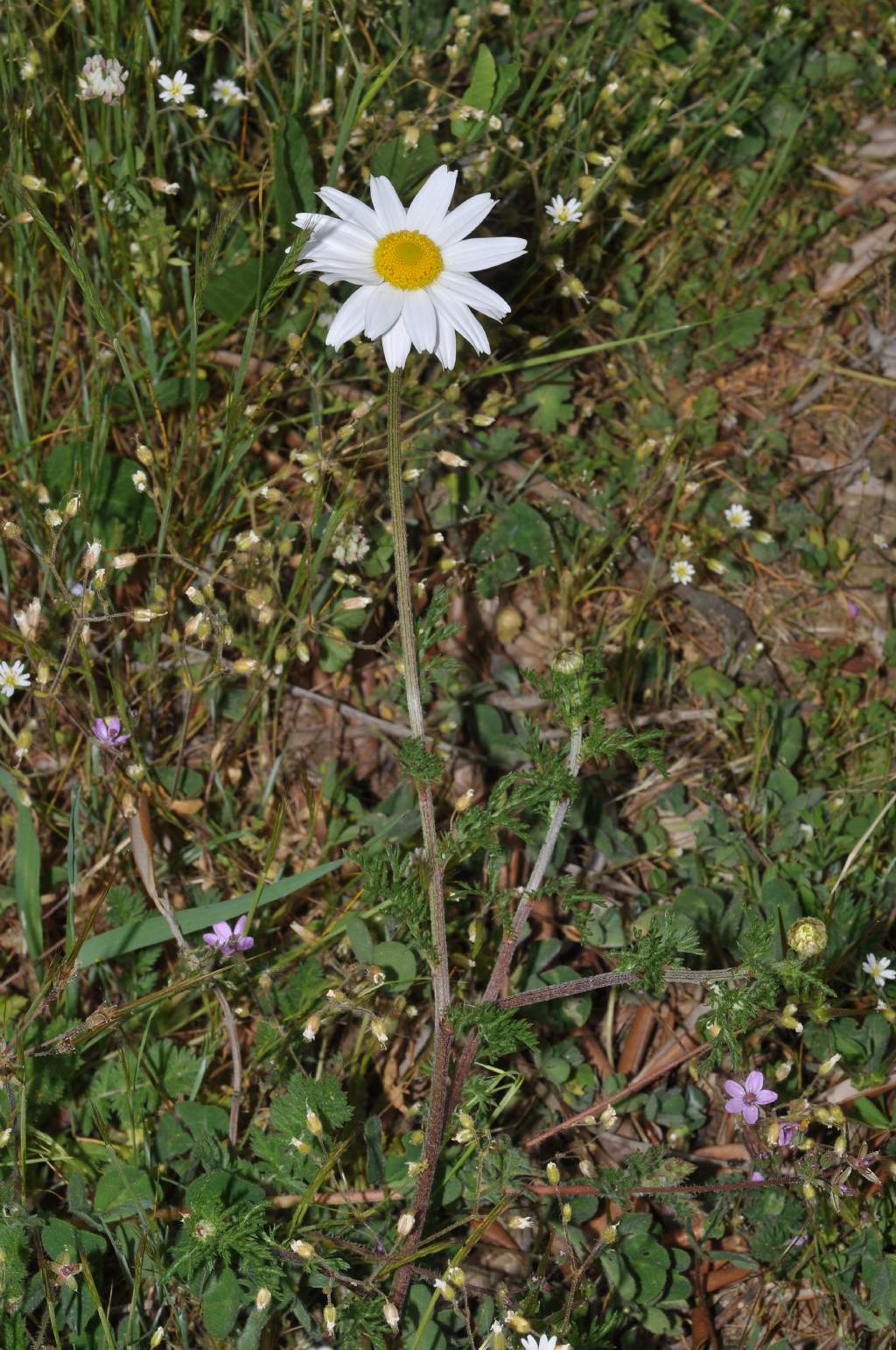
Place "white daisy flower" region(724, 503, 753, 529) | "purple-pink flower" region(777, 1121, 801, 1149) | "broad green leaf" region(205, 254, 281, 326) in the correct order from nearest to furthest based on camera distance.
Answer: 1. "purple-pink flower" region(777, 1121, 801, 1149)
2. "broad green leaf" region(205, 254, 281, 326)
3. "white daisy flower" region(724, 503, 753, 529)

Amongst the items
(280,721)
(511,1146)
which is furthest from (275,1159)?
(280,721)

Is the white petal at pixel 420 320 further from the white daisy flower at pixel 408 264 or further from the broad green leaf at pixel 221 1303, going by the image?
the broad green leaf at pixel 221 1303

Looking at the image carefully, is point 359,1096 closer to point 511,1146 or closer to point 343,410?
point 511,1146

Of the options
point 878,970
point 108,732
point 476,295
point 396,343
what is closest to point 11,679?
point 108,732

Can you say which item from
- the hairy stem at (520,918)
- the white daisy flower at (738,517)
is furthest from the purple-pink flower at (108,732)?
the white daisy flower at (738,517)

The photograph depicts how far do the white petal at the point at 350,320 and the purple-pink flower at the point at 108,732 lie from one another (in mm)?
931

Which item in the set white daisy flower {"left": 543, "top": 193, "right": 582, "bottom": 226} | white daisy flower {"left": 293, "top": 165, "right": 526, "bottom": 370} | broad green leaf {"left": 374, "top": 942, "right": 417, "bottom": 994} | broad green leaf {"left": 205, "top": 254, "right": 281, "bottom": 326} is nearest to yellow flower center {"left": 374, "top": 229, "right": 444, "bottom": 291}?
white daisy flower {"left": 293, "top": 165, "right": 526, "bottom": 370}

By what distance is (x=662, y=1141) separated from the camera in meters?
2.34

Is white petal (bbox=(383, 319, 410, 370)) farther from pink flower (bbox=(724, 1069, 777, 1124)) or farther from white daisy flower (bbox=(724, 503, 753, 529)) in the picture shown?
white daisy flower (bbox=(724, 503, 753, 529))

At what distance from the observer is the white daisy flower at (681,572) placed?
9.60ft

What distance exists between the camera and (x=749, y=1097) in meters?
2.13

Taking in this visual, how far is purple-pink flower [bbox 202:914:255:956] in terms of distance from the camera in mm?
2137

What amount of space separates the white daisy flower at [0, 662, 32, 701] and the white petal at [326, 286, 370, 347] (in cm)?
97

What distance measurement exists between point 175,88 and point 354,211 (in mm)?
1055
